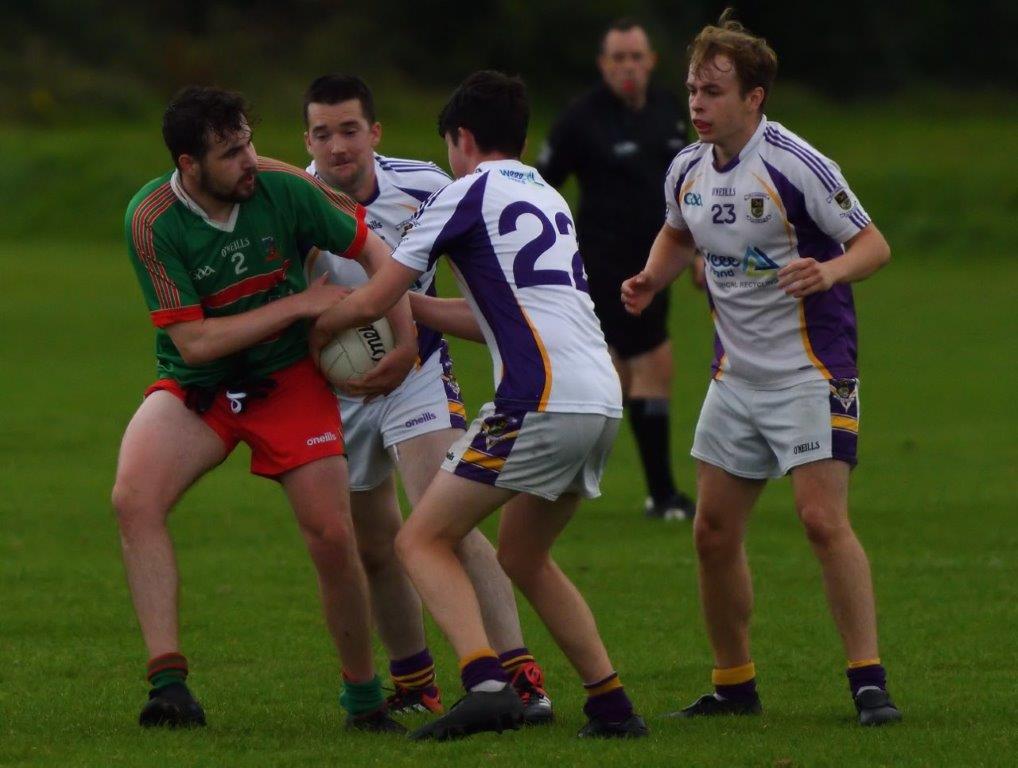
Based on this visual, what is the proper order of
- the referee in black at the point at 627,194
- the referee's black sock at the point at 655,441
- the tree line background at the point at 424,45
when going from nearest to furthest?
the referee's black sock at the point at 655,441 → the referee in black at the point at 627,194 → the tree line background at the point at 424,45

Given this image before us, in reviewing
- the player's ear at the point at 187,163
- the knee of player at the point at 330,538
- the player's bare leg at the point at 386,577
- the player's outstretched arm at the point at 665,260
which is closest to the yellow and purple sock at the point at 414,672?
the player's bare leg at the point at 386,577

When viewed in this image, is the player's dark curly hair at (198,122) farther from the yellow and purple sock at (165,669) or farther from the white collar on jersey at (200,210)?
the yellow and purple sock at (165,669)

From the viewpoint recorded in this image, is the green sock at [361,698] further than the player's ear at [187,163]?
Yes

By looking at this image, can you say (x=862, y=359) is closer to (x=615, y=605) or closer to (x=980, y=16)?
(x=615, y=605)

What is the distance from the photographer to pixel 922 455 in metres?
13.1

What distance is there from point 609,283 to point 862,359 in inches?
328

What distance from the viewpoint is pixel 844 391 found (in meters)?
6.11

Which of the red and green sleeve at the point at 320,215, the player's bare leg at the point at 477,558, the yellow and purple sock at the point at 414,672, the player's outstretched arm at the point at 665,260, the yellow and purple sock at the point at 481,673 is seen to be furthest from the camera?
the yellow and purple sock at the point at 414,672

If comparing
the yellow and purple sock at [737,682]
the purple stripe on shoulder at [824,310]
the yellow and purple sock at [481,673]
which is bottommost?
the yellow and purple sock at [737,682]

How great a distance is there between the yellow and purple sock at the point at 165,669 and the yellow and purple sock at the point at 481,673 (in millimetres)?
933

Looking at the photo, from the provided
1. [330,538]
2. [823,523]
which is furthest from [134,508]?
[823,523]

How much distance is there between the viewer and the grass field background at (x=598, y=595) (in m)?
5.75

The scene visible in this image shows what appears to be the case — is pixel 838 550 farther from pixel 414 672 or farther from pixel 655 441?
pixel 655 441

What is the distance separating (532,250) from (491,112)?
0.47 metres
